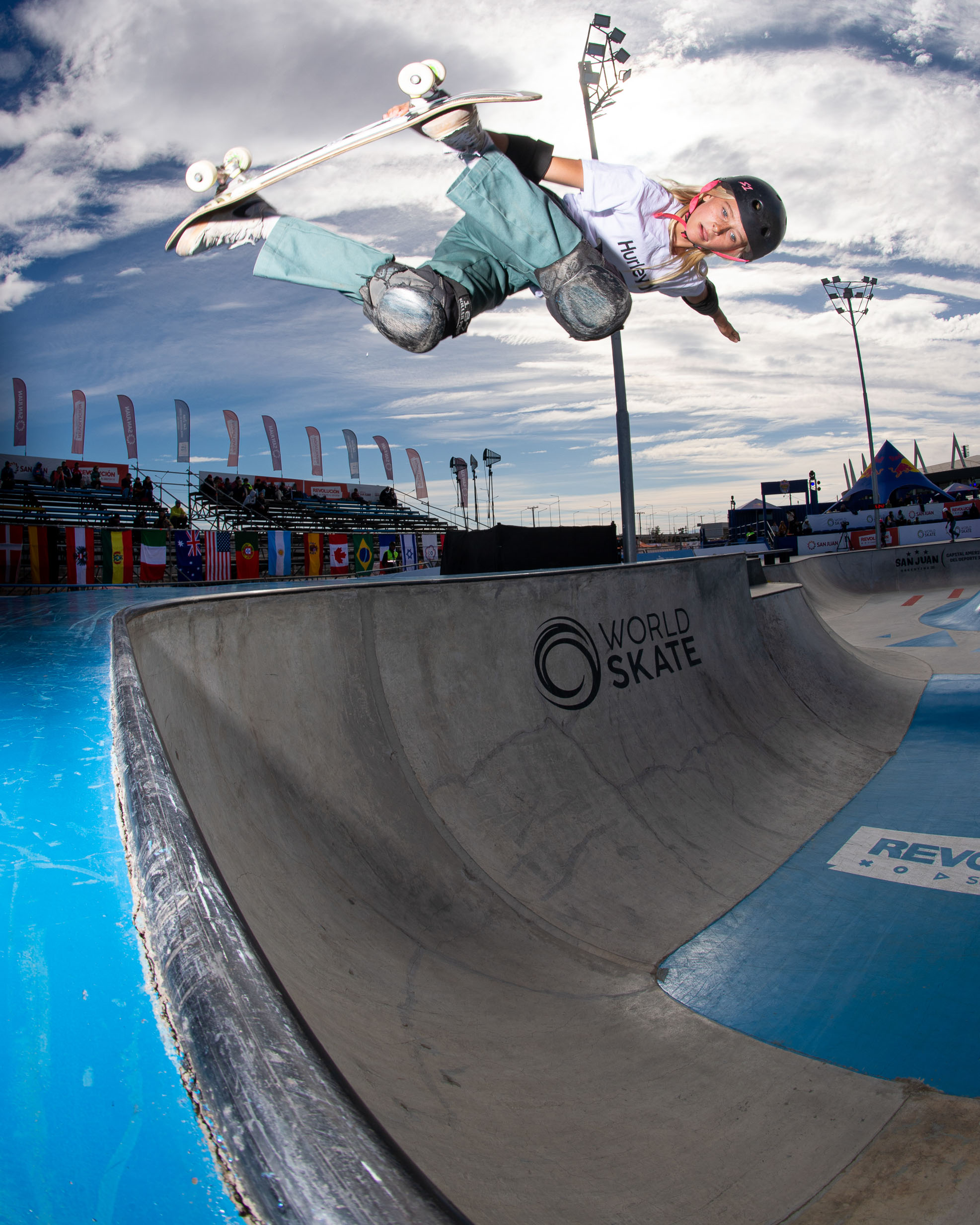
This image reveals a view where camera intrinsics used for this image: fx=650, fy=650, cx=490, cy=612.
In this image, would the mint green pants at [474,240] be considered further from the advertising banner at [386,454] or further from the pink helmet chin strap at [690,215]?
the advertising banner at [386,454]

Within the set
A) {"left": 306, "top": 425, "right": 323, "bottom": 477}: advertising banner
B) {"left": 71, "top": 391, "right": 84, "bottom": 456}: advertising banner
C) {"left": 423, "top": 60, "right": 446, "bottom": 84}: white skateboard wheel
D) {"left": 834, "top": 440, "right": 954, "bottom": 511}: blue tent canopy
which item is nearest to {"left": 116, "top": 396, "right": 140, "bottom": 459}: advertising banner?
{"left": 71, "top": 391, "right": 84, "bottom": 456}: advertising banner

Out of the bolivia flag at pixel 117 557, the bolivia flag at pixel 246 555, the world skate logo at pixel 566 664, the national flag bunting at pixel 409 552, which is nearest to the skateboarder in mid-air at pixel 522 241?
the world skate logo at pixel 566 664

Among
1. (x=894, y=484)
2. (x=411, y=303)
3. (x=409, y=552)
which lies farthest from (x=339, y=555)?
(x=894, y=484)

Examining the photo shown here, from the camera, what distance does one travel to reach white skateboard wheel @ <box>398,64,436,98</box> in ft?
8.61

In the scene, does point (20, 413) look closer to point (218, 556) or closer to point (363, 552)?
point (218, 556)

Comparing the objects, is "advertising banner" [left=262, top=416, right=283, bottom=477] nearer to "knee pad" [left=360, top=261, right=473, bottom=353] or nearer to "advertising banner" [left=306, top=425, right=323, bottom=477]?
"advertising banner" [left=306, top=425, right=323, bottom=477]

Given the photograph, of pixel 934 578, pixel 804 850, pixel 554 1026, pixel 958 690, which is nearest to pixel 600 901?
pixel 554 1026

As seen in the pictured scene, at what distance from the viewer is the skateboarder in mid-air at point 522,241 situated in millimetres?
3004

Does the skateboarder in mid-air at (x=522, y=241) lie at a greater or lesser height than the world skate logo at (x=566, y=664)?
greater

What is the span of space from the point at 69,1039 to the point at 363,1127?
0.45 meters

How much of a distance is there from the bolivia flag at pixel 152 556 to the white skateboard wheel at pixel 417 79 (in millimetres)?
16644

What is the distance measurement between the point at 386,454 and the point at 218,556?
2404cm

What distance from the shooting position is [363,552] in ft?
76.0

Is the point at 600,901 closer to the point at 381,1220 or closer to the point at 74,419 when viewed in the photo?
the point at 381,1220
